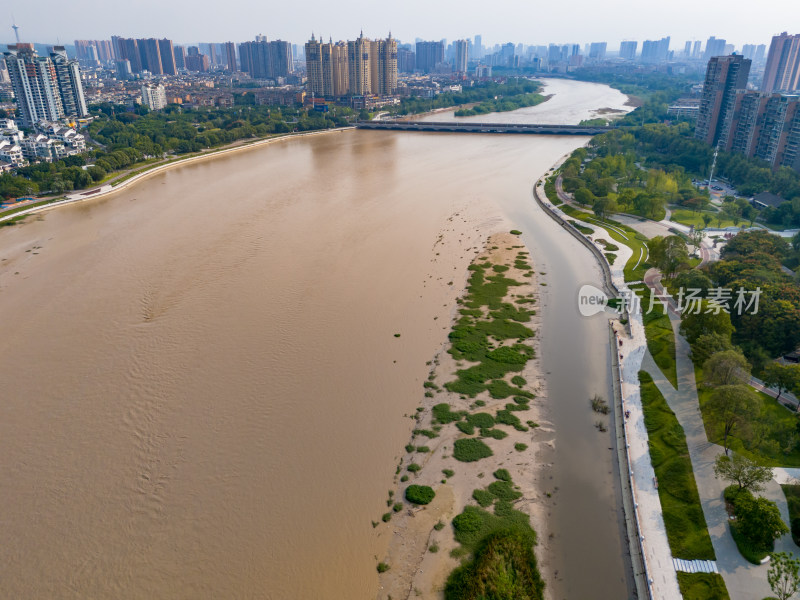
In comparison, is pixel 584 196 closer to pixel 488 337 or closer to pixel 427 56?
pixel 488 337

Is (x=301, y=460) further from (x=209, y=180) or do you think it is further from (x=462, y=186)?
(x=209, y=180)

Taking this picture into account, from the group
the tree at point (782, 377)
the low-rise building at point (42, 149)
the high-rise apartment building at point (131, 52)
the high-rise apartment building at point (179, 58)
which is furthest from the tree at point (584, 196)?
the high-rise apartment building at point (179, 58)

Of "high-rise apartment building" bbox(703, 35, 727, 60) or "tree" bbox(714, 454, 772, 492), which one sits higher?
"high-rise apartment building" bbox(703, 35, 727, 60)

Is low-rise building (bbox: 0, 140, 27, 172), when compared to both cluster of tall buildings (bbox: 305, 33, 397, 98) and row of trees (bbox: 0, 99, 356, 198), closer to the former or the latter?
row of trees (bbox: 0, 99, 356, 198)

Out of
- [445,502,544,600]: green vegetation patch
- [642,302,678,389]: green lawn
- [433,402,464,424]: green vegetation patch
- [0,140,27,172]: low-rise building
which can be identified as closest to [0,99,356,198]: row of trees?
[0,140,27,172]: low-rise building

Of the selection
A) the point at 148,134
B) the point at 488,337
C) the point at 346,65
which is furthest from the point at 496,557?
the point at 346,65

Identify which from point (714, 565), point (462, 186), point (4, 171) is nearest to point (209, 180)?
point (4, 171)
